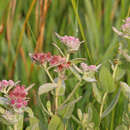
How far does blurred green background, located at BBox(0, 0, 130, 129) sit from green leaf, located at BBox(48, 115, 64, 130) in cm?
29

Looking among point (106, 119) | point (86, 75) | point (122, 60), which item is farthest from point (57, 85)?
point (106, 119)

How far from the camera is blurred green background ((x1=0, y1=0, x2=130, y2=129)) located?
1.33 m

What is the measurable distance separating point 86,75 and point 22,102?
199 millimetres

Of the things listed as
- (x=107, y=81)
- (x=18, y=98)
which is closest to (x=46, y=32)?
(x=107, y=81)

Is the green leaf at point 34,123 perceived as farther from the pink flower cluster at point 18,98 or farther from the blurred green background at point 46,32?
the blurred green background at point 46,32

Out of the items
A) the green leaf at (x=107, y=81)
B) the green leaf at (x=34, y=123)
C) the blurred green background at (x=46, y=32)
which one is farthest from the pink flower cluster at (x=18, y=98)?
the blurred green background at (x=46, y=32)

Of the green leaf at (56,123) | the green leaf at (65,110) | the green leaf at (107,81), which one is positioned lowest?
the green leaf at (56,123)

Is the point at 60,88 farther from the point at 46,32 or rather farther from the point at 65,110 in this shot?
the point at 46,32

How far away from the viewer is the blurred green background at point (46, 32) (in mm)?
1334

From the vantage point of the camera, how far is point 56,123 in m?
0.86

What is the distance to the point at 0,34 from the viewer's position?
1.78 m

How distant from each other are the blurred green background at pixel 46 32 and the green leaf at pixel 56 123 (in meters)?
0.29

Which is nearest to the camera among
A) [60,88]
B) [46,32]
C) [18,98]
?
[18,98]

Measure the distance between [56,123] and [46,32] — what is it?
132 centimetres
